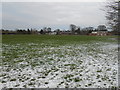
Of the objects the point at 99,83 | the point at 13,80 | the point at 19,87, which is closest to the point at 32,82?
the point at 19,87

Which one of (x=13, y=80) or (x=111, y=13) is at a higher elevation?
(x=111, y=13)

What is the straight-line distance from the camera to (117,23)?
14719 mm

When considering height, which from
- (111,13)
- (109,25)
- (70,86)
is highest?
(111,13)

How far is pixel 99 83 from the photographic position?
416 cm

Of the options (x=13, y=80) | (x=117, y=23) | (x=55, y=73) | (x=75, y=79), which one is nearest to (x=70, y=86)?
(x=75, y=79)

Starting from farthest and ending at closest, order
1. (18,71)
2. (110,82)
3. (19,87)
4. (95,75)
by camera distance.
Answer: (18,71), (95,75), (110,82), (19,87)

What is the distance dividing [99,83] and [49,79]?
189 centimetres

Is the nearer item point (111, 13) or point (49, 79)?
point (49, 79)

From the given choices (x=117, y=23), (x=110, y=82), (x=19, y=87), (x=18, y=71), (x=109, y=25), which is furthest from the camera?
(x=109, y=25)

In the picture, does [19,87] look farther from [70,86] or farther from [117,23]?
[117,23]

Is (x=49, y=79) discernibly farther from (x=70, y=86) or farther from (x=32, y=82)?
(x=70, y=86)

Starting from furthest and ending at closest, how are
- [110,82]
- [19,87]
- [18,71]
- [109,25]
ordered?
1. [109,25]
2. [18,71]
3. [110,82]
4. [19,87]

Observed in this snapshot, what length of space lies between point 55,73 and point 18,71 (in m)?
1.80

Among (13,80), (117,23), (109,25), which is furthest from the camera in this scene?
(109,25)
